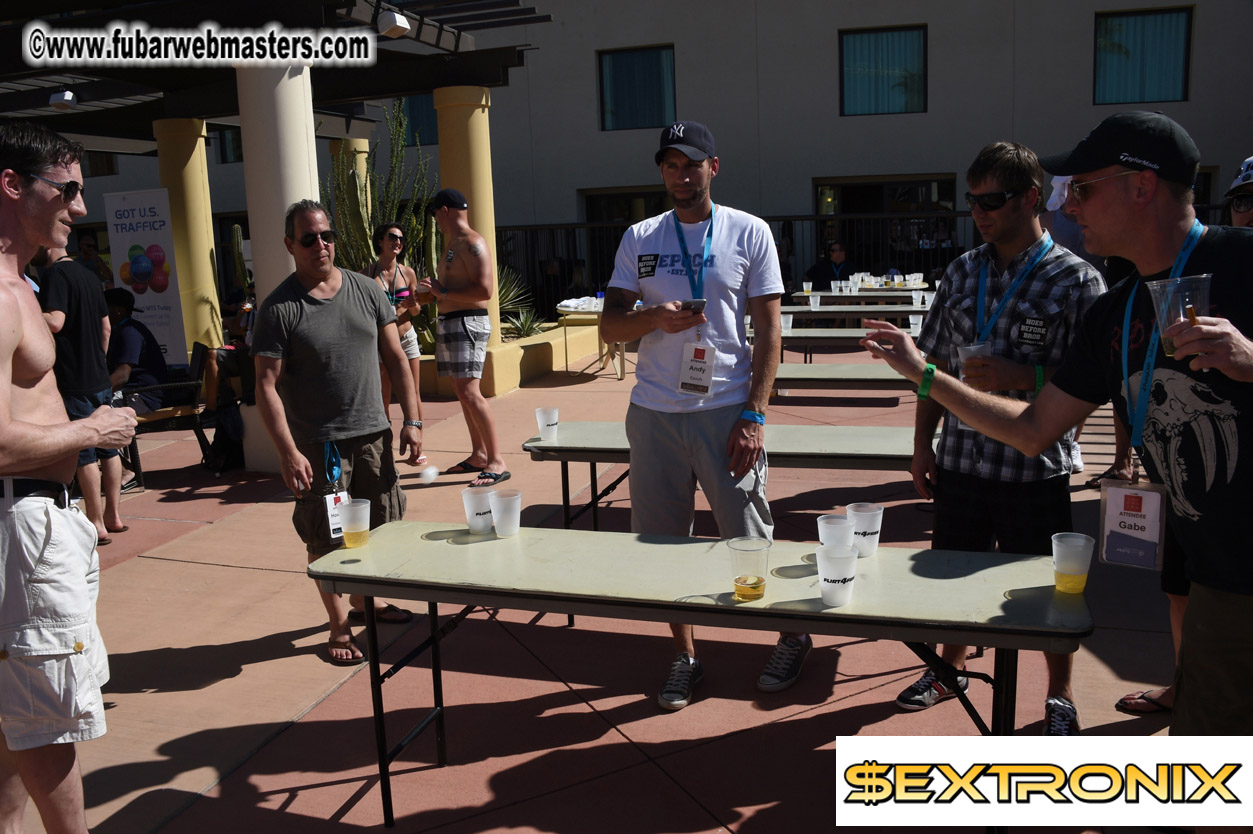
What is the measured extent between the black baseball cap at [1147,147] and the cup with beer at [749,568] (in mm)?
1267

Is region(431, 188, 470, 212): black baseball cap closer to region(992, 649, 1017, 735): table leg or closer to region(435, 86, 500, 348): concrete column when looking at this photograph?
region(435, 86, 500, 348): concrete column

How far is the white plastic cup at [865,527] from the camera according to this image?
9.18 feet

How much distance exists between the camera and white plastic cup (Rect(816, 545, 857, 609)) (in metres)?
2.41

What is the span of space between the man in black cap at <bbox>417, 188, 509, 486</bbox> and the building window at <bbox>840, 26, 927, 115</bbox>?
13.3m

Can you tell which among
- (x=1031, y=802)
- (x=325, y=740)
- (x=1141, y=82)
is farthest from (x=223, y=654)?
(x=1141, y=82)

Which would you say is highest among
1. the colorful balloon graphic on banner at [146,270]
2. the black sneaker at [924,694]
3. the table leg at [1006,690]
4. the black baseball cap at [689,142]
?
the black baseball cap at [689,142]

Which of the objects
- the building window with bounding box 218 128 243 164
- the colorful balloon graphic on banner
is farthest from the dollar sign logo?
the building window with bounding box 218 128 243 164

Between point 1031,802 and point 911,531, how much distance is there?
10.4ft

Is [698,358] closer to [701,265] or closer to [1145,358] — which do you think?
[701,265]

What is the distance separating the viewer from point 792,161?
1808 cm

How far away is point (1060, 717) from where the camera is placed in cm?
309

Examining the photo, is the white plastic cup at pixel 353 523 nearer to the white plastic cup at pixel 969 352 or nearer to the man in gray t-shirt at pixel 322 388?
the man in gray t-shirt at pixel 322 388

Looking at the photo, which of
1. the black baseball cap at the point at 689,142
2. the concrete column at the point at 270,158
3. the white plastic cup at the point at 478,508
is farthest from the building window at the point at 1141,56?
the white plastic cup at the point at 478,508

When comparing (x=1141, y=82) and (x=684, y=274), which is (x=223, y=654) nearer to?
(x=684, y=274)
